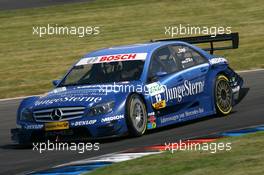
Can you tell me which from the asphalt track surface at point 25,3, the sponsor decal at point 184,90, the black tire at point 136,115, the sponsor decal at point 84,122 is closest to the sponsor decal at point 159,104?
→ the sponsor decal at point 184,90

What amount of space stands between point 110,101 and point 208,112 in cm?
219

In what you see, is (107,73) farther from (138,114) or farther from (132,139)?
(132,139)

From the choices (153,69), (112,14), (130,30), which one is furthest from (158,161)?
(112,14)

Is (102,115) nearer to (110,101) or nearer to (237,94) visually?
(110,101)

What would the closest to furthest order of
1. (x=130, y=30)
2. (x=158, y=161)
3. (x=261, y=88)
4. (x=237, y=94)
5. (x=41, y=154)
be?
(x=158, y=161)
(x=41, y=154)
(x=237, y=94)
(x=261, y=88)
(x=130, y=30)

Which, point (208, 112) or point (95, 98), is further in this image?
point (208, 112)

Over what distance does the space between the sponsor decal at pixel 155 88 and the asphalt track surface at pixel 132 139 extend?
556mm

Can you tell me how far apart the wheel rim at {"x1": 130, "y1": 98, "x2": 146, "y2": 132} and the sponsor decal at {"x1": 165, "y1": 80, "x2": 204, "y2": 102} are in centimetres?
65

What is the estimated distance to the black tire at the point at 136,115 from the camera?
11695mm

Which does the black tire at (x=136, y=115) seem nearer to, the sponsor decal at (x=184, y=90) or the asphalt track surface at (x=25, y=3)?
the sponsor decal at (x=184, y=90)

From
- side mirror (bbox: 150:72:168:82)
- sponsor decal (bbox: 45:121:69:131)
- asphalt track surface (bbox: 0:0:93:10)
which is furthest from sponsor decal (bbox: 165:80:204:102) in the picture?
asphalt track surface (bbox: 0:0:93:10)

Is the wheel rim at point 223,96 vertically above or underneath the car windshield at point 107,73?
underneath

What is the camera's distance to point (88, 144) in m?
11.6

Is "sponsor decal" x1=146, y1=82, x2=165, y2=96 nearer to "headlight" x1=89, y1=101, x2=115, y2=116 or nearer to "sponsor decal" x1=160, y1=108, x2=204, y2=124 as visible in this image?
"sponsor decal" x1=160, y1=108, x2=204, y2=124
